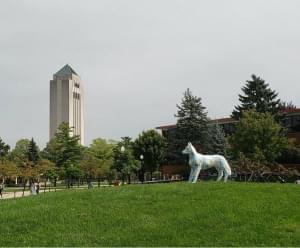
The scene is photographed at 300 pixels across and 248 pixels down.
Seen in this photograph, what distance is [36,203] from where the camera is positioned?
1773cm

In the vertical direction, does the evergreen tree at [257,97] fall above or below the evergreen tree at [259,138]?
above

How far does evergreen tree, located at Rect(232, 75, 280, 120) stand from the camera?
175 feet

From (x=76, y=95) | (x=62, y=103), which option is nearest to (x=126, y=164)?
(x=62, y=103)

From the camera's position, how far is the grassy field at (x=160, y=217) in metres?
13.2

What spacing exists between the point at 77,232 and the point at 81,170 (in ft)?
165

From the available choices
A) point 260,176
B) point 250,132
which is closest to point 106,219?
point 260,176

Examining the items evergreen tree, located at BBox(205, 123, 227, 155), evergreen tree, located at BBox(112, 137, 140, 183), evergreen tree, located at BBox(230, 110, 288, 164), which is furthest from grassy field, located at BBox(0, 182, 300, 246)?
evergreen tree, located at BBox(112, 137, 140, 183)

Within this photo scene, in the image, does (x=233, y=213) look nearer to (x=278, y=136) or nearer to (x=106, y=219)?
(x=106, y=219)

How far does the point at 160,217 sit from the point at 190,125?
3942 cm

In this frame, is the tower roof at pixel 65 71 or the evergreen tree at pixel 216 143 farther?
the tower roof at pixel 65 71

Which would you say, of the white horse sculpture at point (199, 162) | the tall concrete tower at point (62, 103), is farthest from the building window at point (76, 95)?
the white horse sculpture at point (199, 162)

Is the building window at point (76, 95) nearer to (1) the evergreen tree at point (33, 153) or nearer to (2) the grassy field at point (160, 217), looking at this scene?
(1) the evergreen tree at point (33, 153)

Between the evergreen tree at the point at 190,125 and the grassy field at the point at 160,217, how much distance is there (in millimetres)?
34647

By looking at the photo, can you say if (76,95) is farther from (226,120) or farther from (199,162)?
(199,162)
